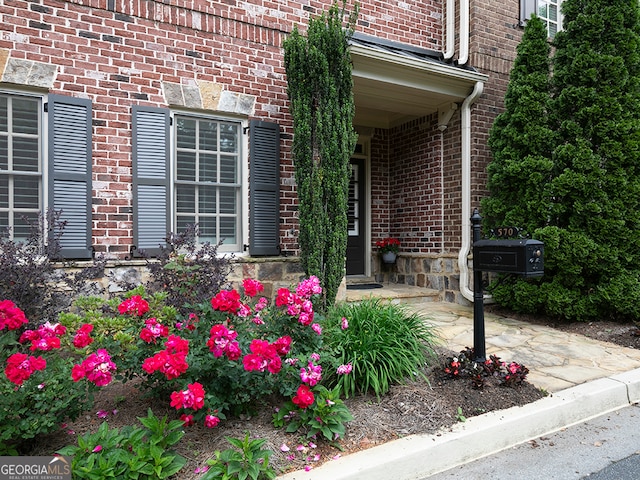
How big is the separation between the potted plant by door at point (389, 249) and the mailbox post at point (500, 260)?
12.1 feet

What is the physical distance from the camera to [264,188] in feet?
16.8

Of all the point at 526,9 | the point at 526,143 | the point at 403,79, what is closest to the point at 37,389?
the point at 403,79

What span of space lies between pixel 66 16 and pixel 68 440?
13.1 ft

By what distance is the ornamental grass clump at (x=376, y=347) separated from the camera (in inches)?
116

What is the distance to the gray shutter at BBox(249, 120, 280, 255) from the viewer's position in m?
5.07

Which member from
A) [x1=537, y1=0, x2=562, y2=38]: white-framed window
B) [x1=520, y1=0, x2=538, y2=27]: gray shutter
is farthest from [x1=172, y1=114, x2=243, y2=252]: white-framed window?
[x1=537, y1=0, x2=562, y2=38]: white-framed window

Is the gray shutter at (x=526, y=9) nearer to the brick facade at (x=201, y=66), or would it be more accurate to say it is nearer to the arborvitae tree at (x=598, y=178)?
the brick facade at (x=201, y=66)

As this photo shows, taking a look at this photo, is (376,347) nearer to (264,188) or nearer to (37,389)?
(37,389)

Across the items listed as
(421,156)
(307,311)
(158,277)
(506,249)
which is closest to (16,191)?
(158,277)

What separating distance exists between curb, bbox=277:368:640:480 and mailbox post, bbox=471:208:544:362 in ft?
1.94

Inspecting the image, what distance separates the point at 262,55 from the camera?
5234mm

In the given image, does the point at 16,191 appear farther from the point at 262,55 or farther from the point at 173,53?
the point at 262,55

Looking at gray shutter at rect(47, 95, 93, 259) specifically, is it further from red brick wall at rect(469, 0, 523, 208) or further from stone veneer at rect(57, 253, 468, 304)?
red brick wall at rect(469, 0, 523, 208)

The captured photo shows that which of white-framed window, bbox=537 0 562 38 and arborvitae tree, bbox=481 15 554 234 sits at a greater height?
white-framed window, bbox=537 0 562 38
